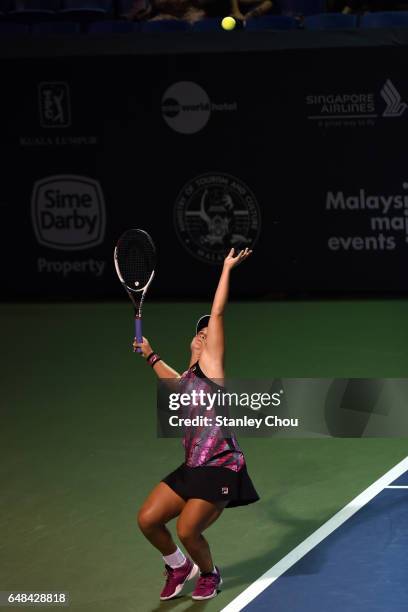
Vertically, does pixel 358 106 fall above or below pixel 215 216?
above

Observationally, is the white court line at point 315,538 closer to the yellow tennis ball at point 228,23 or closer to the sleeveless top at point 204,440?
the sleeveless top at point 204,440

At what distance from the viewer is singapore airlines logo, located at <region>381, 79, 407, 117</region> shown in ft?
44.8

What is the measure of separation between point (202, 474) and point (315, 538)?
52.6 inches

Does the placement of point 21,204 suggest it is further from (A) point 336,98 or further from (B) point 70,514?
(B) point 70,514

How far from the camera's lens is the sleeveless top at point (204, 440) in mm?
5379

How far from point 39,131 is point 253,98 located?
2.67 meters

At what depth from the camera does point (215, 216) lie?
14242 mm

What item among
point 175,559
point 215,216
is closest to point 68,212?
point 215,216

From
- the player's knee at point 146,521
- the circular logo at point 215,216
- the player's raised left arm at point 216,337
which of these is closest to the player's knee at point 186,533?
the player's knee at point 146,521

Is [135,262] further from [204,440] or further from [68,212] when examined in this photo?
[68,212]

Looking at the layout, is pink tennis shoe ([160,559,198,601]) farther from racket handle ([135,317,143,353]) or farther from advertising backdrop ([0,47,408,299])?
advertising backdrop ([0,47,408,299])

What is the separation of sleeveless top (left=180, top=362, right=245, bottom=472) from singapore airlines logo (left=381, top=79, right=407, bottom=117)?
8872 millimetres

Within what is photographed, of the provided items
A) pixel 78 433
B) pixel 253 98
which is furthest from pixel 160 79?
pixel 78 433

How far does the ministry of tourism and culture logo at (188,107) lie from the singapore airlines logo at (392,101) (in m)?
1.78
